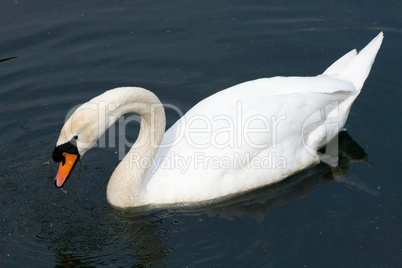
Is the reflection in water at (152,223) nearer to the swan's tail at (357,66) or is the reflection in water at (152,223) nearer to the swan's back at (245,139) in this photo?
the swan's back at (245,139)

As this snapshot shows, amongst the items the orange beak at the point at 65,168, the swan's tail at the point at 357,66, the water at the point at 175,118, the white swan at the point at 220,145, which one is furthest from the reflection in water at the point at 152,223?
the swan's tail at the point at 357,66

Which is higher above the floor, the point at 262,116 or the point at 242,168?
the point at 262,116

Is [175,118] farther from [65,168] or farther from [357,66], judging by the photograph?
[65,168]

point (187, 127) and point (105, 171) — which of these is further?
point (105, 171)

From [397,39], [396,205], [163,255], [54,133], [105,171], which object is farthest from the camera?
[397,39]

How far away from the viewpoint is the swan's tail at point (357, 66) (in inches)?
410

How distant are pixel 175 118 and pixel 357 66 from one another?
102 inches

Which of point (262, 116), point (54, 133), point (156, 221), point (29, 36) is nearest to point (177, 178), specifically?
point (156, 221)

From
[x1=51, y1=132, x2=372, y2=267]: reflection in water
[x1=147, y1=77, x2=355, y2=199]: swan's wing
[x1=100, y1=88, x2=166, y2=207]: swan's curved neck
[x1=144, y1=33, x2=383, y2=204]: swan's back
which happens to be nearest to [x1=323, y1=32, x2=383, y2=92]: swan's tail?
[x1=144, y1=33, x2=383, y2=204]: swan's back

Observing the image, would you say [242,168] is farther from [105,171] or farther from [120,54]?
[120,54]

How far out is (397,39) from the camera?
12.2m

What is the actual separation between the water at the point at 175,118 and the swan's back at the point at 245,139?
0.28 m

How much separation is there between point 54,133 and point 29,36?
2.47 metres

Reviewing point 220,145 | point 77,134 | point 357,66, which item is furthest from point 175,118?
point 77,134
